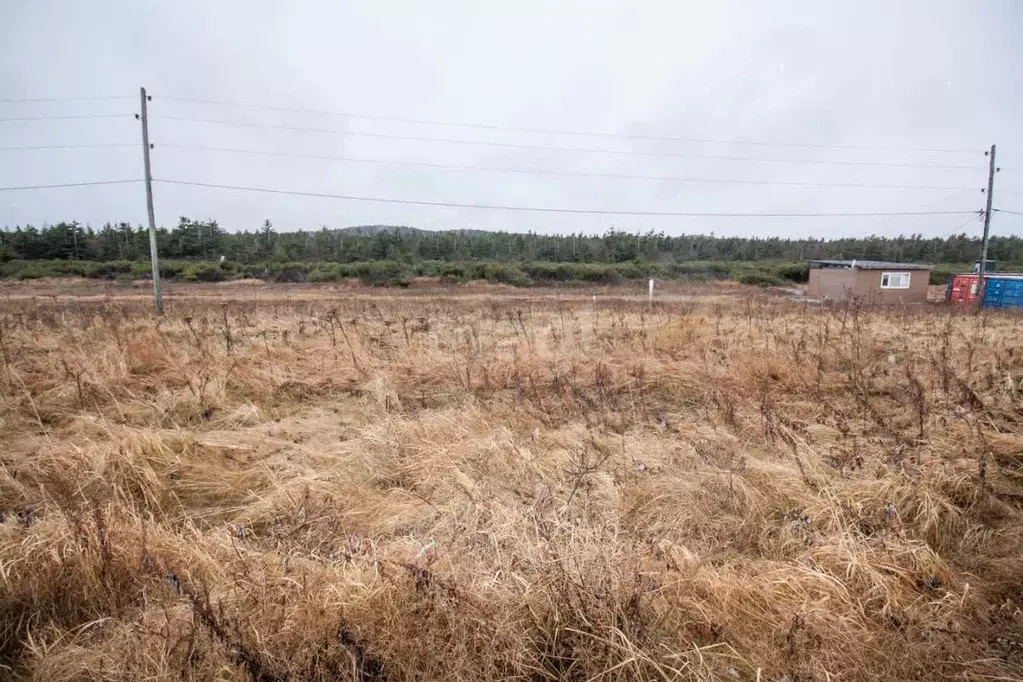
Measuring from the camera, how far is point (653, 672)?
1.84 meters

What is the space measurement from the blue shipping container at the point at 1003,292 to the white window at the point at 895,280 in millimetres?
4299

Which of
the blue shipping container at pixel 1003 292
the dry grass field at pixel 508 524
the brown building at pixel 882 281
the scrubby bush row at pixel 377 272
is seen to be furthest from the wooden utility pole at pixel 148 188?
the blue shipping container at pixel 1003 292

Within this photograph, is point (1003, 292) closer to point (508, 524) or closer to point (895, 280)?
point (895, 280)

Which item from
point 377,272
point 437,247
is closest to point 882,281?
point 377,272

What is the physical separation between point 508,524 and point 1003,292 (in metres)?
33.1

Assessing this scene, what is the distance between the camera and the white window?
94.9ft

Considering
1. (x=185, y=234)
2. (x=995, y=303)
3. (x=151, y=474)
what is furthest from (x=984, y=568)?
(x=185, y=234)

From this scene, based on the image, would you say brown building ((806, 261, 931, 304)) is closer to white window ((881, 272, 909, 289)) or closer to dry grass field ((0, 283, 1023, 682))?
white window ((881, 272, 909, 289))

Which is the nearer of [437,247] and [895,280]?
[895,280]

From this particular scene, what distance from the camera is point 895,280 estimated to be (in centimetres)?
2906

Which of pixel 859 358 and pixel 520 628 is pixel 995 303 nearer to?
pixel 859 358

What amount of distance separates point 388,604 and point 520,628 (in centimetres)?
58

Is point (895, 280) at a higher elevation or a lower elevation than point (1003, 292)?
higher

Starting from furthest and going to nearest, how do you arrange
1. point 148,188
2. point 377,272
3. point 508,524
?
point 377,272 → point 148,188 → point 508,524
